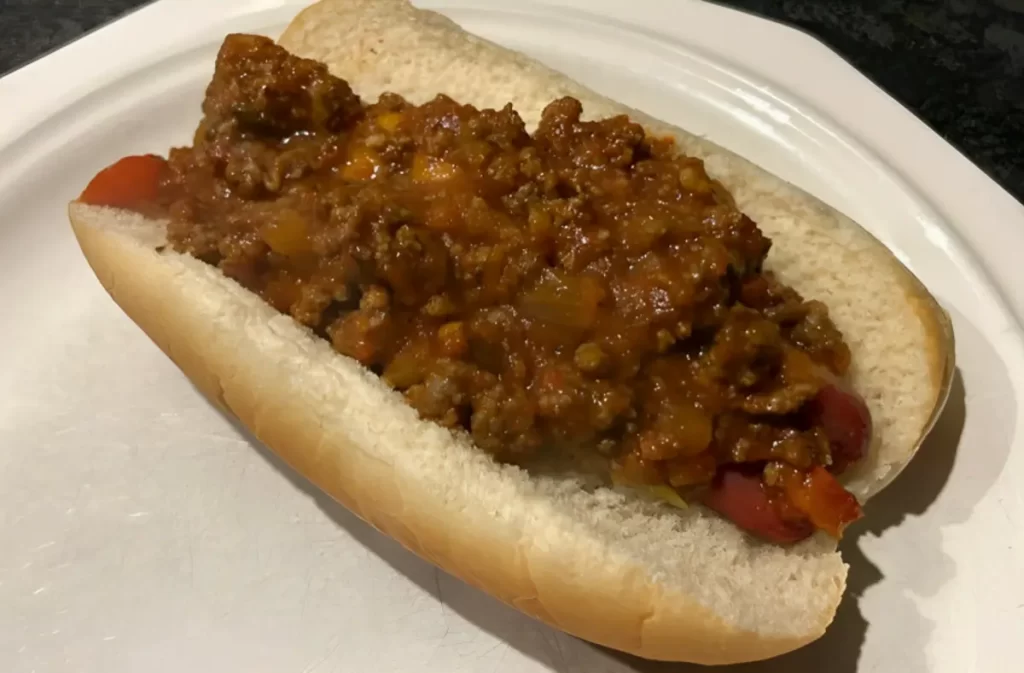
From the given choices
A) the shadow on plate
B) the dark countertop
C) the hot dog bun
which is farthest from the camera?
the dark countertop

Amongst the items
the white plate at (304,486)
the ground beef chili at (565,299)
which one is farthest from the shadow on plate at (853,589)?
the ground beef chili at (565,299)

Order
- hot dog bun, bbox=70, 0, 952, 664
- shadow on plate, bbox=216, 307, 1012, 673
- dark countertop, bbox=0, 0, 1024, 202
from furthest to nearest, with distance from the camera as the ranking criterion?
1. dark countertop, bbox=0, 0, 1024, 202
2. shadow on plate, bbox=216, 307, 1012, 673
3. hot dog bun, bbox=70, 0, 952, 664

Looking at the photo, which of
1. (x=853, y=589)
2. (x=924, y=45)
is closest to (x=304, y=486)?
(x=853, y=589)

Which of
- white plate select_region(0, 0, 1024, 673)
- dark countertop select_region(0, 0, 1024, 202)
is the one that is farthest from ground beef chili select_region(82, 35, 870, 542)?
dark countertop select_region(0, 0, 1024, 202)

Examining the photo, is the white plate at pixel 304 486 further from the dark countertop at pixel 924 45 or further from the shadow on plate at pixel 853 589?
the dark countertop at pixel 924 45

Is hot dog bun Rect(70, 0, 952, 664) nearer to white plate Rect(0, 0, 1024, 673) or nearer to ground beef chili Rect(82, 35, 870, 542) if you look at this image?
ground beef chili Rect(82, 35, 870, 542)

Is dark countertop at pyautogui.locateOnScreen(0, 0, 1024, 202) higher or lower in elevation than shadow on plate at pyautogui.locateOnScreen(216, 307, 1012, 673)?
higher

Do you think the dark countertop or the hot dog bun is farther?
the dark countertop
